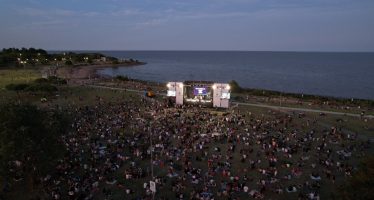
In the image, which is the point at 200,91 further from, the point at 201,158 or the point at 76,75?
the point at 76,75

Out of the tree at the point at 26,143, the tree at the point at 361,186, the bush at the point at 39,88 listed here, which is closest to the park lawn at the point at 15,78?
the bush at the point at 39,88

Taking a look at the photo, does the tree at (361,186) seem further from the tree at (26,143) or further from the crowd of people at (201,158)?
the tree at (26,143)

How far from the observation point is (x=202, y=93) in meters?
48.4

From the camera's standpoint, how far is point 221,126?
37.8 metres

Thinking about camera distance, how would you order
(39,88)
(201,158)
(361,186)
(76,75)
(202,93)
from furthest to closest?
(76,75) → (39,88) → (202,93) → (201,158) → (361,186)

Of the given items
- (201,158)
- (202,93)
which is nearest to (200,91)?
(202,93)

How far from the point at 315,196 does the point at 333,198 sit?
2.78 meters

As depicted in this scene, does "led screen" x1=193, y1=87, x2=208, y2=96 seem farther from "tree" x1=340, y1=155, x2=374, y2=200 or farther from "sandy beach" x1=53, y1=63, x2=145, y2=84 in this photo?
"sandy beach" x1=53, y1=63, x2=145, y2=84

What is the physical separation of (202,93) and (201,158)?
68.1 ft

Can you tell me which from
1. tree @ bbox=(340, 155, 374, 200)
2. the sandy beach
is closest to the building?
tree @ bbox=(340, 155, 374, 200)

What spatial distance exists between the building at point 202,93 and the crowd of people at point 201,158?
5.40 m

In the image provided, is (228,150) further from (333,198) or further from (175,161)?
(333,198)

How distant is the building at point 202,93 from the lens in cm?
4741

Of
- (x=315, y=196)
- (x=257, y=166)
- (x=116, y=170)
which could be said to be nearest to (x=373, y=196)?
(x=315, y=196)
